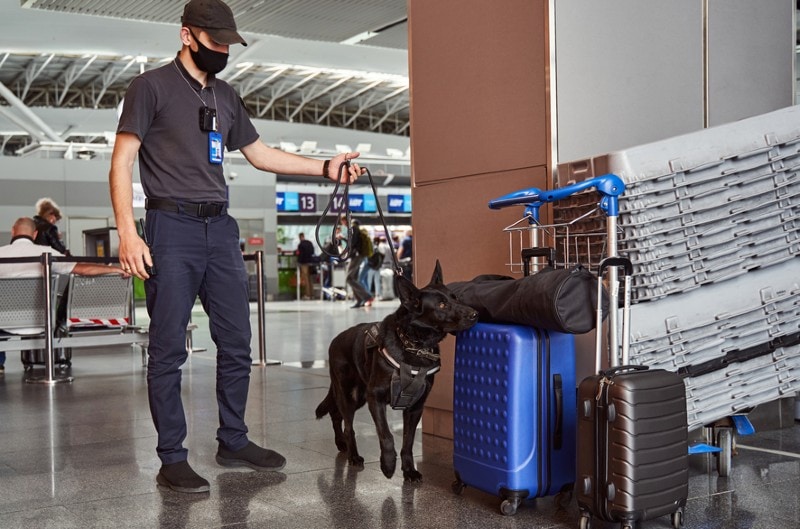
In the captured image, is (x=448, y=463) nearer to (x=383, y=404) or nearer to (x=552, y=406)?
(x=383, y=404)

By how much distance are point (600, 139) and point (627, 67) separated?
347 millimetres

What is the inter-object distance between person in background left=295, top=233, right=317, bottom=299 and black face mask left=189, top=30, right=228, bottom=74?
1780 cm

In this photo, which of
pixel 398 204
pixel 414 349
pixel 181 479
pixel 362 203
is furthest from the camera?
pixel 398 204

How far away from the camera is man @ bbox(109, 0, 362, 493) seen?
10.4ft

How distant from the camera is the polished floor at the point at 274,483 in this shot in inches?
108

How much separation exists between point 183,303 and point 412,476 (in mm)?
1096

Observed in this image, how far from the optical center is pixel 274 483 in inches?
129

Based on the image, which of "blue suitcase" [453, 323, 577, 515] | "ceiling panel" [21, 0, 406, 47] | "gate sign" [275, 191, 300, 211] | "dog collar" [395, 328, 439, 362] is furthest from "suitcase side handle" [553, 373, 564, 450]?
"gate sign" [275, 191, 300, 211]

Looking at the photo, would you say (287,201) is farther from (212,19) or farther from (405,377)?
(405,377)

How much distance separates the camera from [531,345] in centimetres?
270

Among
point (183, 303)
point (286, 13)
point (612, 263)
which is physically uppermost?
point (286, 13)

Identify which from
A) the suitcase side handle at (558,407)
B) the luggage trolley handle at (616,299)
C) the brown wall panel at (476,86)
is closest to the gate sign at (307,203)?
the brown wall panel at (476,86)

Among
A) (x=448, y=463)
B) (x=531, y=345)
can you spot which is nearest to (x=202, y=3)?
(x=531, y=345)

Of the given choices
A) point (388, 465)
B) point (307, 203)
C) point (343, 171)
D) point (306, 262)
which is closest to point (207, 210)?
point (343, 171)
